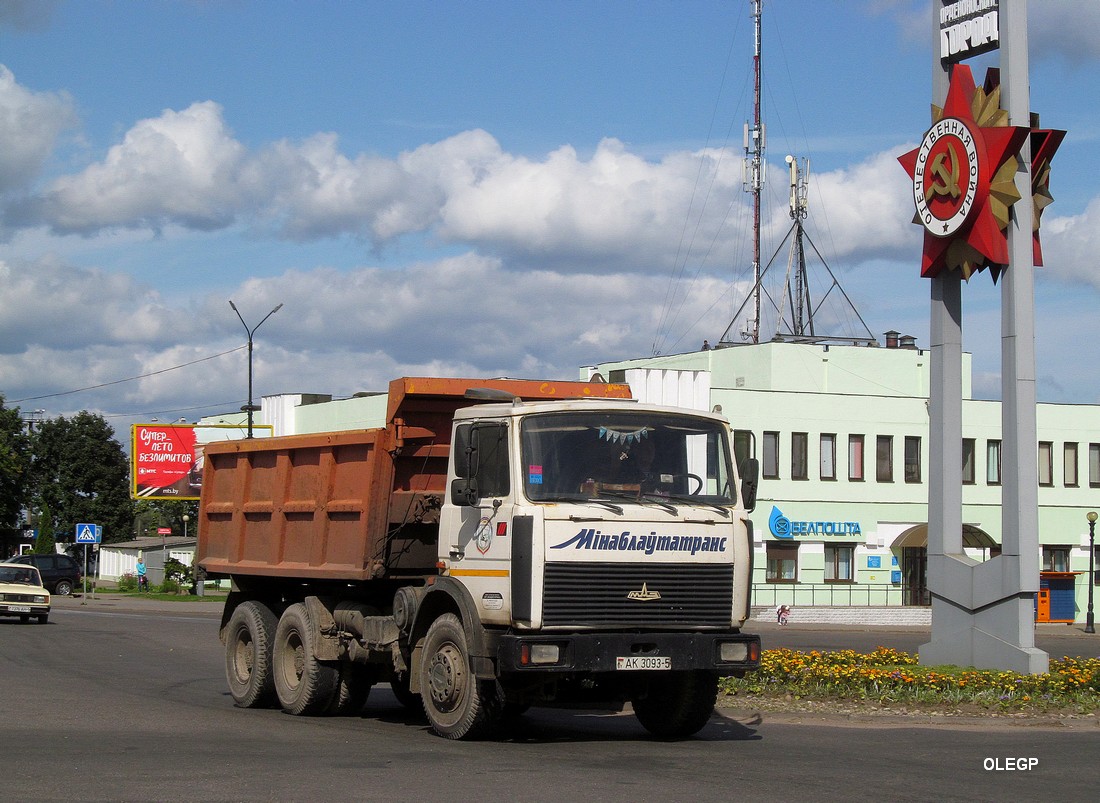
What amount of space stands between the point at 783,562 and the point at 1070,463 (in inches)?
560

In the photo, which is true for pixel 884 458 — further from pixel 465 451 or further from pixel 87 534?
pixel 465 451

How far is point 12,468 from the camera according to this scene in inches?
3610

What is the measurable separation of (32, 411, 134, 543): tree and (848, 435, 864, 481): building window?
70031mm

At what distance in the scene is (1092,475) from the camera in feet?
194

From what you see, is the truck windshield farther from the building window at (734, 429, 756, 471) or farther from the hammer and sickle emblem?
the hammer and sickle emblem

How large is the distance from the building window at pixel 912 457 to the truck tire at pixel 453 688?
46.2m

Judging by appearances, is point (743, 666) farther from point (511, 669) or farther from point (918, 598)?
point (918, 598)

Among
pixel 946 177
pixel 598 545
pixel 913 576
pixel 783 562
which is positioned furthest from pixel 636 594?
pixel 913 576

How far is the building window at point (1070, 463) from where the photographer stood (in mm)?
58531

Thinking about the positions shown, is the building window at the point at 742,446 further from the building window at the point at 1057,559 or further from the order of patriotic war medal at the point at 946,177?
the building window at the point at 1057,559

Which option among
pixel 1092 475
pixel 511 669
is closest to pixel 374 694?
pixel 511 669

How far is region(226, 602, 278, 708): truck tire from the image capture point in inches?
593

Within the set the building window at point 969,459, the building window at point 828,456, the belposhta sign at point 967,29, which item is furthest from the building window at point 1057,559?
the belposhta sign at point 967,29

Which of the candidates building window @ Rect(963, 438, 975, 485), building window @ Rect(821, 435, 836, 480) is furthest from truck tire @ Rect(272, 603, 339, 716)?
building window @ Rect(963, 438, 975, 485)
